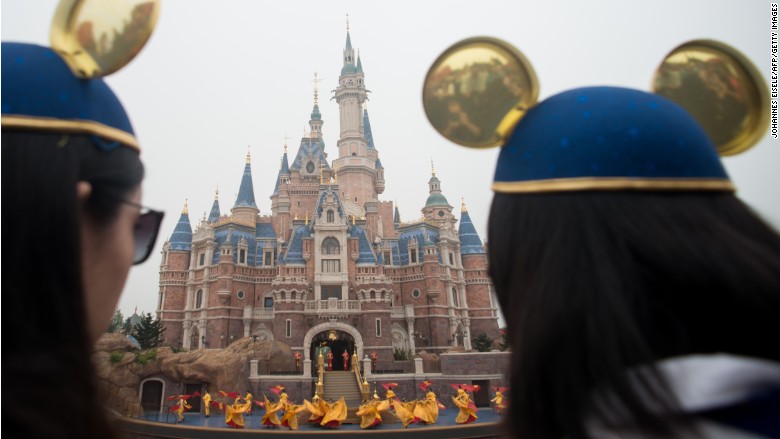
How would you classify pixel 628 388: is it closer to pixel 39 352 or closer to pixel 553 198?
pixel 553 198

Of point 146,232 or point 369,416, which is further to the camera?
point 369,416

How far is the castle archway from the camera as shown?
2420cm

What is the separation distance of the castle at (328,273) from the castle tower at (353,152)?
0.13 metres

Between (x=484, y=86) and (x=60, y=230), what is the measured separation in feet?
3.67

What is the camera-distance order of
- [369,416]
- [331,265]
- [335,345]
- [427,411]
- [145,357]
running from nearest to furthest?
[369,416], [427,411], [145,357], [335,345], [331,265]

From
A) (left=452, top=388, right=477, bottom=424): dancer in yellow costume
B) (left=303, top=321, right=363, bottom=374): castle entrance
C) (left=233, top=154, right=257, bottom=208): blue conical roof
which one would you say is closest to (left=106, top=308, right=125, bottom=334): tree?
(left=303, top=321, right=363, bottom=374): castle entrance

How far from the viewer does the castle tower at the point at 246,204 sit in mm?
34281

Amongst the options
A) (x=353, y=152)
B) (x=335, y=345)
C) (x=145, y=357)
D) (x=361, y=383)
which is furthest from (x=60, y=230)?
(x=353, y=152)

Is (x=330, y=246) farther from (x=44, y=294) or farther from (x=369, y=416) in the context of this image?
(x=44, y=294)

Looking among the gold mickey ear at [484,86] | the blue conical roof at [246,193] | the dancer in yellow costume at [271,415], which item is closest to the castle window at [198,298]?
the blue conical roof at [246,193]

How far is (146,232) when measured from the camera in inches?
51.0

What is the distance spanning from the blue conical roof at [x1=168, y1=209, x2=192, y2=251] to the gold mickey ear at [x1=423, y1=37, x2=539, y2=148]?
33753mm

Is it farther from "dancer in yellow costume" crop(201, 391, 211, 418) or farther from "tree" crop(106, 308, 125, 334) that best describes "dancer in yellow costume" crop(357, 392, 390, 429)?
"tree" crop(106, 308, 125, 334)

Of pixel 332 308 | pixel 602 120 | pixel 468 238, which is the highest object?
pixel 468 238
